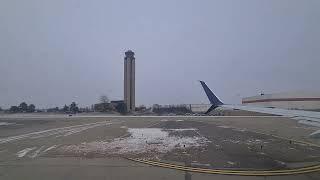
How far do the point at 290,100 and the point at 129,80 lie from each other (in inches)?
2156

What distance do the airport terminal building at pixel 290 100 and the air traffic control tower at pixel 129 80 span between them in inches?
1649

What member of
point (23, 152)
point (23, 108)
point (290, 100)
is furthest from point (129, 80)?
point (23, 152)

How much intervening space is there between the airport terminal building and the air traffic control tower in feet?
137

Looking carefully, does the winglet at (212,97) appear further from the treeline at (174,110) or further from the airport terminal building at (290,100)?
the treeline at (174,110)

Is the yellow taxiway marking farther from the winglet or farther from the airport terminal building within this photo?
the airport terminal building

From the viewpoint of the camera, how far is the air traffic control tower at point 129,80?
12750 centimetres

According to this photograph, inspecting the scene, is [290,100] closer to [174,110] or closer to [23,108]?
[174,110]

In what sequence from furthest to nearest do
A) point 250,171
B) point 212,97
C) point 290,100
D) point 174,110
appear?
point 174,110 → point 290,100 → point 212,97 → point 250,171

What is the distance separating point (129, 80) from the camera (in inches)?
5074

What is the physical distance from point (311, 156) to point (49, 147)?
39.5 ft

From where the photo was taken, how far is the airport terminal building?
89.8 metres

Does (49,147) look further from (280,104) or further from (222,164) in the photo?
(280,104)

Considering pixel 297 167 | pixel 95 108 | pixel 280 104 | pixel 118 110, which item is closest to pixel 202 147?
pixel 297 167

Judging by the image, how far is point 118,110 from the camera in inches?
4656
